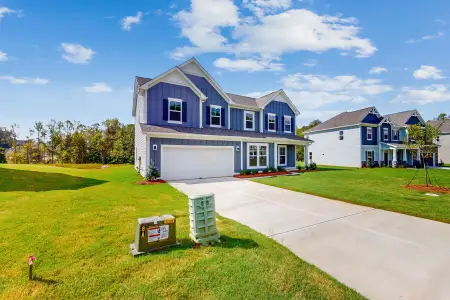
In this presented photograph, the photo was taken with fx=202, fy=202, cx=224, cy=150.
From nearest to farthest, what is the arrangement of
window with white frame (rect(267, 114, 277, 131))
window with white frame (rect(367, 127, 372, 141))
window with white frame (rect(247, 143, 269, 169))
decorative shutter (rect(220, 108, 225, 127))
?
window with white frame (rect(247, 143, 269, 169)) → decorative shutter (rect(220, 108, 225, 127)) → window with white frame (rect(267, 114, 277, 131)) → window with white frame (rect(367, 127, 372, 141))

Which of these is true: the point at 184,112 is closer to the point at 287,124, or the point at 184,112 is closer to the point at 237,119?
the point at 237,119

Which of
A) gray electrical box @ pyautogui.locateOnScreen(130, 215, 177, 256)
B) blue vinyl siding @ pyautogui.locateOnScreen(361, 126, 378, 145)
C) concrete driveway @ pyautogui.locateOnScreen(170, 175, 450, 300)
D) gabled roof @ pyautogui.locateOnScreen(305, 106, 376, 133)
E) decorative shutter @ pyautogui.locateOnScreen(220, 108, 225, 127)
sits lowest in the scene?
concrete driveway @ pyautogui.locateOnScreen(170, 175, 450, 300)

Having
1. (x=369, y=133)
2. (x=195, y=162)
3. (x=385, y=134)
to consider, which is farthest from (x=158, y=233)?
(x=385, y=134)

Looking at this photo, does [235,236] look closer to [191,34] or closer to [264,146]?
[191,34]

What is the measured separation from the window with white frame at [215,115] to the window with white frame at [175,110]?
9.36ft

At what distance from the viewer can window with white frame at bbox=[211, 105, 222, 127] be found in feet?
54.6

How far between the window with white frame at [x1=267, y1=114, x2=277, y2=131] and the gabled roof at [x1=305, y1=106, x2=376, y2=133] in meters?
12.3

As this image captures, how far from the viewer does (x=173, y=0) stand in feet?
32.2

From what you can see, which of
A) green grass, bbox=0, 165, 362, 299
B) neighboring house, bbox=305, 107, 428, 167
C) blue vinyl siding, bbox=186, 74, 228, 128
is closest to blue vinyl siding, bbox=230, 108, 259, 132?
blue vinyl siding, bbox=186, 74, 228, 128

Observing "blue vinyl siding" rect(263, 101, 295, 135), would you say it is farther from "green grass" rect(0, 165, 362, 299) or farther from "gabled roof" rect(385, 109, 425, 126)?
"gabled roof" rect(385, 109, 425, 126)

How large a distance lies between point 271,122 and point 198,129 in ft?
→ 27.6

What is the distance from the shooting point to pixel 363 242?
4227 millimetres

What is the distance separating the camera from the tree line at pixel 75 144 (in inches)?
1171

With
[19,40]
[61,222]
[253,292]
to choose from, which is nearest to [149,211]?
[61,222]
